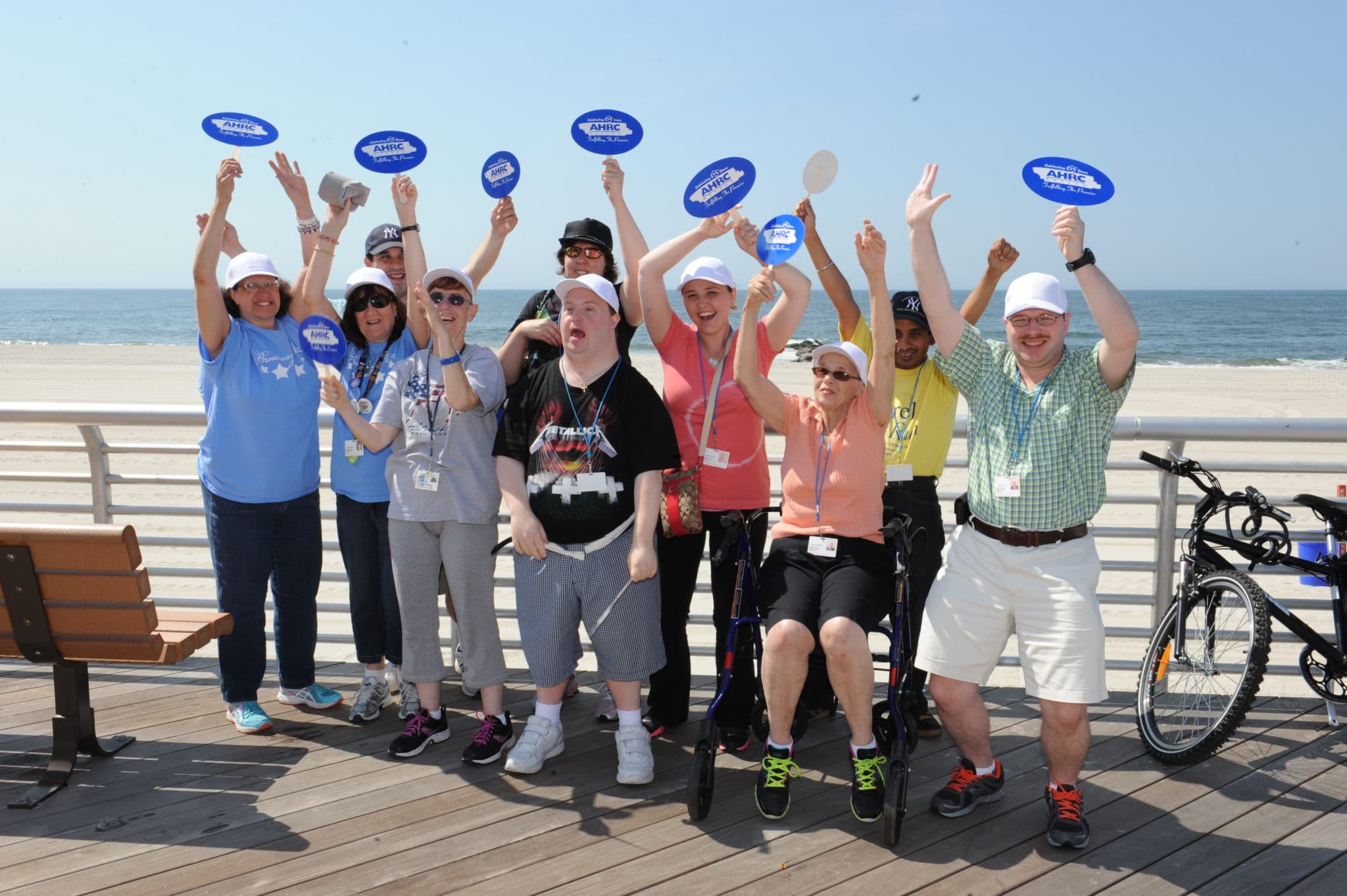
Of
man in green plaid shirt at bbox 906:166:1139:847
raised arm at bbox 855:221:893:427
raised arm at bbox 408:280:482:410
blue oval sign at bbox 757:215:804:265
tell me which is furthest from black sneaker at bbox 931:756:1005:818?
raised arm at bbox 408:280:482:410

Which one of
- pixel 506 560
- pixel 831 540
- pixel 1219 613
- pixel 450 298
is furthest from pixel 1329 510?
pixel 506 560

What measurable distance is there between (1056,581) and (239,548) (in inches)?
121

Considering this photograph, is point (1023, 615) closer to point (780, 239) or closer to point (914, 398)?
point (914, 398)

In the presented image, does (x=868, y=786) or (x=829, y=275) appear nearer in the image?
(x=868, y=786)

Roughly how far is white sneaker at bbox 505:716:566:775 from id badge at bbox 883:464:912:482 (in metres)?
1.31

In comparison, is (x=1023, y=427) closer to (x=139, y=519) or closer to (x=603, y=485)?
(x=603, y=485)

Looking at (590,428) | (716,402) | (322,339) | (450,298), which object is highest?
(450,298)

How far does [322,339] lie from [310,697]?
1576 mm

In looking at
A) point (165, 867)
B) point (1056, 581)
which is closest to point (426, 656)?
point (165, 867)

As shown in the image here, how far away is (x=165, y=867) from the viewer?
3.01 m

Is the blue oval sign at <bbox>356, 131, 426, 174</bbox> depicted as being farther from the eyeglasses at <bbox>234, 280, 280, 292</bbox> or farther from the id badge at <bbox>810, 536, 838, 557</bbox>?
the id badge at <bbox>810, 536, 838, 557</bbox>

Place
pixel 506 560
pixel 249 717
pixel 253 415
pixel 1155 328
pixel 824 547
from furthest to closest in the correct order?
pixel 1155 328 → pixel 506 560 → pixel 249 717 → pixel 253 415 → pixel 824 547

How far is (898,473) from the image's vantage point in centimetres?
373

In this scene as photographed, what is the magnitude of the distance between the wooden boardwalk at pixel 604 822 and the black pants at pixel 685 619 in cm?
16
